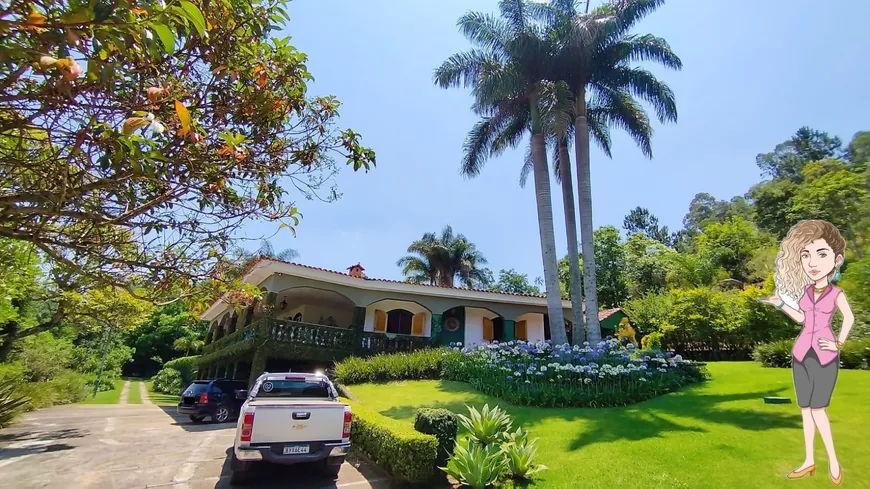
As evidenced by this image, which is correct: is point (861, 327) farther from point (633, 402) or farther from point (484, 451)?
point (484, 451)

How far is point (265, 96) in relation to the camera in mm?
4426

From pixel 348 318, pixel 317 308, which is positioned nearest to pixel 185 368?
pixel 317 308

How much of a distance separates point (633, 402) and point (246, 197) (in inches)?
402

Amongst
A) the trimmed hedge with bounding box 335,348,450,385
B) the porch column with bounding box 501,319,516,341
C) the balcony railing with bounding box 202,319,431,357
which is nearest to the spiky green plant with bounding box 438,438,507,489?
the trimmed hedge with bounding box 335,348,450,385

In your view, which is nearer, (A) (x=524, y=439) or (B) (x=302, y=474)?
(A) (x=524, y=439)

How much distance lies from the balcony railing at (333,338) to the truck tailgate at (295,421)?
9923mm

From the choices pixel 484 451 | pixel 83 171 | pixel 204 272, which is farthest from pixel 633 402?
pixel 83 171

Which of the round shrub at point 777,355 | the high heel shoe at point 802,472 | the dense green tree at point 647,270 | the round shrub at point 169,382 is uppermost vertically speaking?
the dense green tree at point 647,270

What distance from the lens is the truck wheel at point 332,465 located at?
22.8ft

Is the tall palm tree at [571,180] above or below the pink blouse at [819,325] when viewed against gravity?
above

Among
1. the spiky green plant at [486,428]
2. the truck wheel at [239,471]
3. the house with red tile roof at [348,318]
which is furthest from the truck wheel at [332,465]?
the house with red tile roof at [348,318]

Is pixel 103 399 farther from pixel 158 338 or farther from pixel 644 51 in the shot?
pixel 644 51

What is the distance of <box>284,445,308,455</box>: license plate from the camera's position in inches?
260

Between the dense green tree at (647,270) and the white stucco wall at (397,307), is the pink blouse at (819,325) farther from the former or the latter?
the dense green tree at (647,270)
